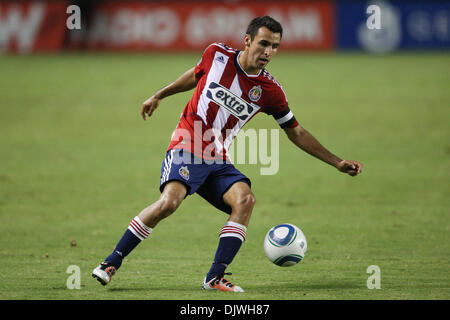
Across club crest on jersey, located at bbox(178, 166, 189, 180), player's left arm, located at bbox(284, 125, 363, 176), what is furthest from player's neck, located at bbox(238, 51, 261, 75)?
club crest on jersey, located at bbox(178, 166, 189, 180)

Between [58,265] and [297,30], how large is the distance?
25688 millimetres

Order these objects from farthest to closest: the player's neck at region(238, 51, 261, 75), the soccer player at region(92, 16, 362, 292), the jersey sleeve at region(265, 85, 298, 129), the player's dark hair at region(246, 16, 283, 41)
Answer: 1. the jersey sleeve at region(265, 85, 298, 129)
2. the player's neck at region(238, 51, 261, 75)
3. the player's dark hair at region(246, 16, 283, 41)
4. the soccer player at region(92, 16, 362, 292)

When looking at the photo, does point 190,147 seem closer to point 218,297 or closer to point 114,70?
point 218,297

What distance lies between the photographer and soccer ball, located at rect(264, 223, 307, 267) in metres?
6.53

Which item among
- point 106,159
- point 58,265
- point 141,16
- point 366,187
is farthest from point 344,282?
point 141,16

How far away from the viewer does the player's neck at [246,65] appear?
21.3 ft

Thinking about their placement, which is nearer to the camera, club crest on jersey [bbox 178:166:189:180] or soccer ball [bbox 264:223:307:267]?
club crest on jersey [bbox 178:166:189:180]

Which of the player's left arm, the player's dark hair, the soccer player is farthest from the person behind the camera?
the player's left arm

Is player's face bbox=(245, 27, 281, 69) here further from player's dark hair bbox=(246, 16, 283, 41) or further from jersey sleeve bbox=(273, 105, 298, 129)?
jersey sleeve bbox=(273, 105, 298, 129)

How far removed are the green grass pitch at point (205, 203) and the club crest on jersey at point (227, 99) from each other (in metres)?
1.55

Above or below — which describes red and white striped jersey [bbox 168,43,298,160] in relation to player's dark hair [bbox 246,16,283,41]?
below

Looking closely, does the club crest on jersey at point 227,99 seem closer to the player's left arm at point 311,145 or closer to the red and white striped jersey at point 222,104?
the red and white striped jersey at point 222,104

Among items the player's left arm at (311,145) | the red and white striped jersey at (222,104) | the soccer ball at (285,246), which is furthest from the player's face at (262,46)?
the soccer ball at (285,246)

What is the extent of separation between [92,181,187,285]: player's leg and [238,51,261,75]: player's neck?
1.18 m
